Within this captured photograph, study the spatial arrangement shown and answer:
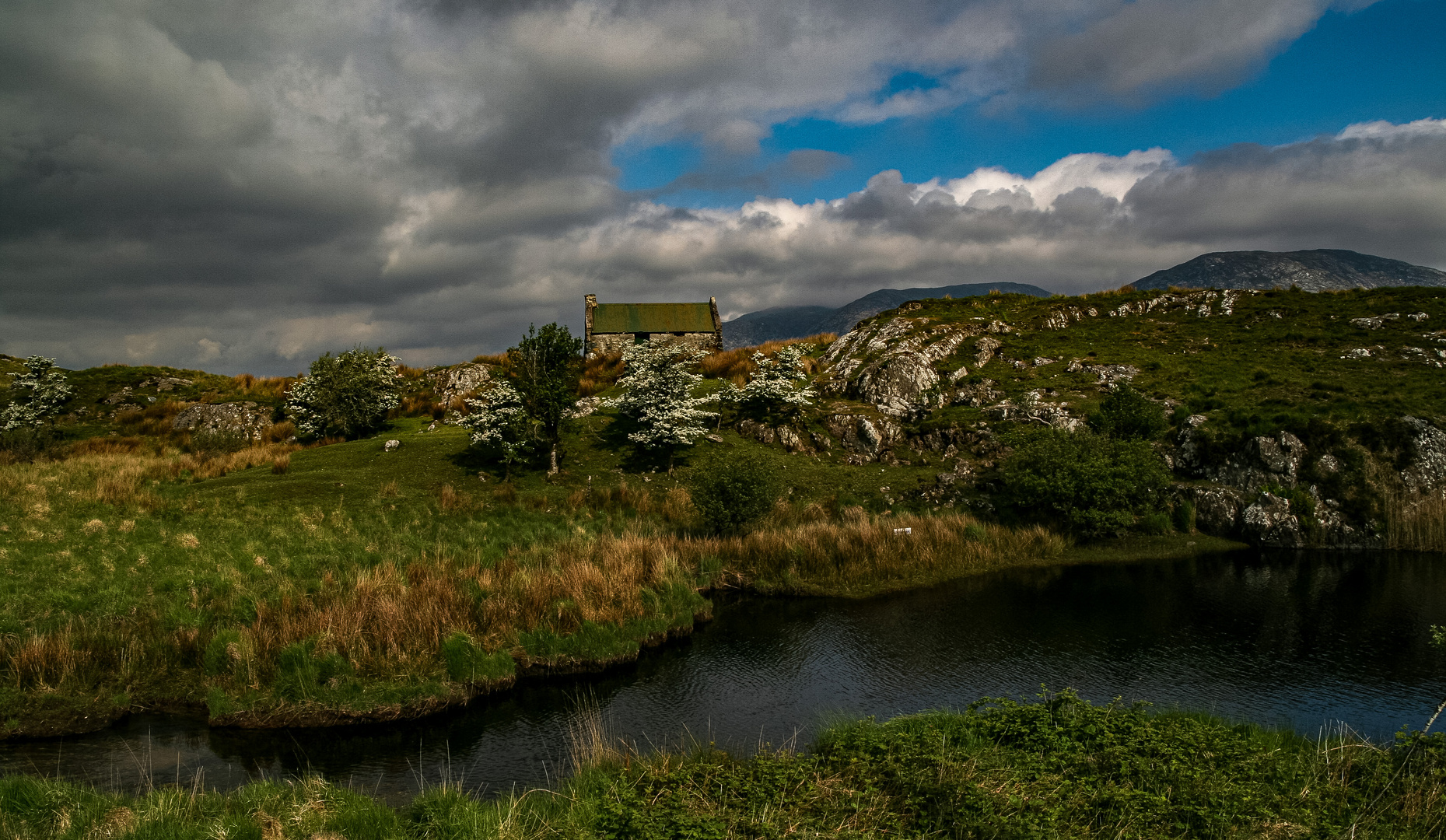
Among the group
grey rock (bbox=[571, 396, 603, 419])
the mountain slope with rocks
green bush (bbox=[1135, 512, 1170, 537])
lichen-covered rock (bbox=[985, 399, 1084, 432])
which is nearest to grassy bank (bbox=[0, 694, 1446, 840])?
green bush (bbox=[1135, 512, 1170, 537])

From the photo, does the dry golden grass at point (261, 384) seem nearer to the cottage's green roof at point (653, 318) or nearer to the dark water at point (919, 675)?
the cottage's green roof at point (653, 318)

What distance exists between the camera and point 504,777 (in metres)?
13.3

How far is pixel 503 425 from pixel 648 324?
111 ft

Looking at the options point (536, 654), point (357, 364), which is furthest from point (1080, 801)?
point (357, 364)

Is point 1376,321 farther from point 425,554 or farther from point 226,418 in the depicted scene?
point 226,418

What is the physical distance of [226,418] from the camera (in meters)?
47.1

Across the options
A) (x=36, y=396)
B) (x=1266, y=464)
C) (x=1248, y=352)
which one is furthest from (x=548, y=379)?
(x=1248, y=352)

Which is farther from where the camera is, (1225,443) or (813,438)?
(813,438)

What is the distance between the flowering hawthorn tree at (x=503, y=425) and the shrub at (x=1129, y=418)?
29.0 m

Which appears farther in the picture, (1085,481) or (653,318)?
(653,318)

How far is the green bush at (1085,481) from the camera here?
1181 inches

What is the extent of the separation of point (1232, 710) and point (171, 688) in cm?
2311

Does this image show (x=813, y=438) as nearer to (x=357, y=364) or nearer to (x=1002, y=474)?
(x=1002, y=474)

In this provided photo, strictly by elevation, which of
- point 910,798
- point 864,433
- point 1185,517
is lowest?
point 1185,517
